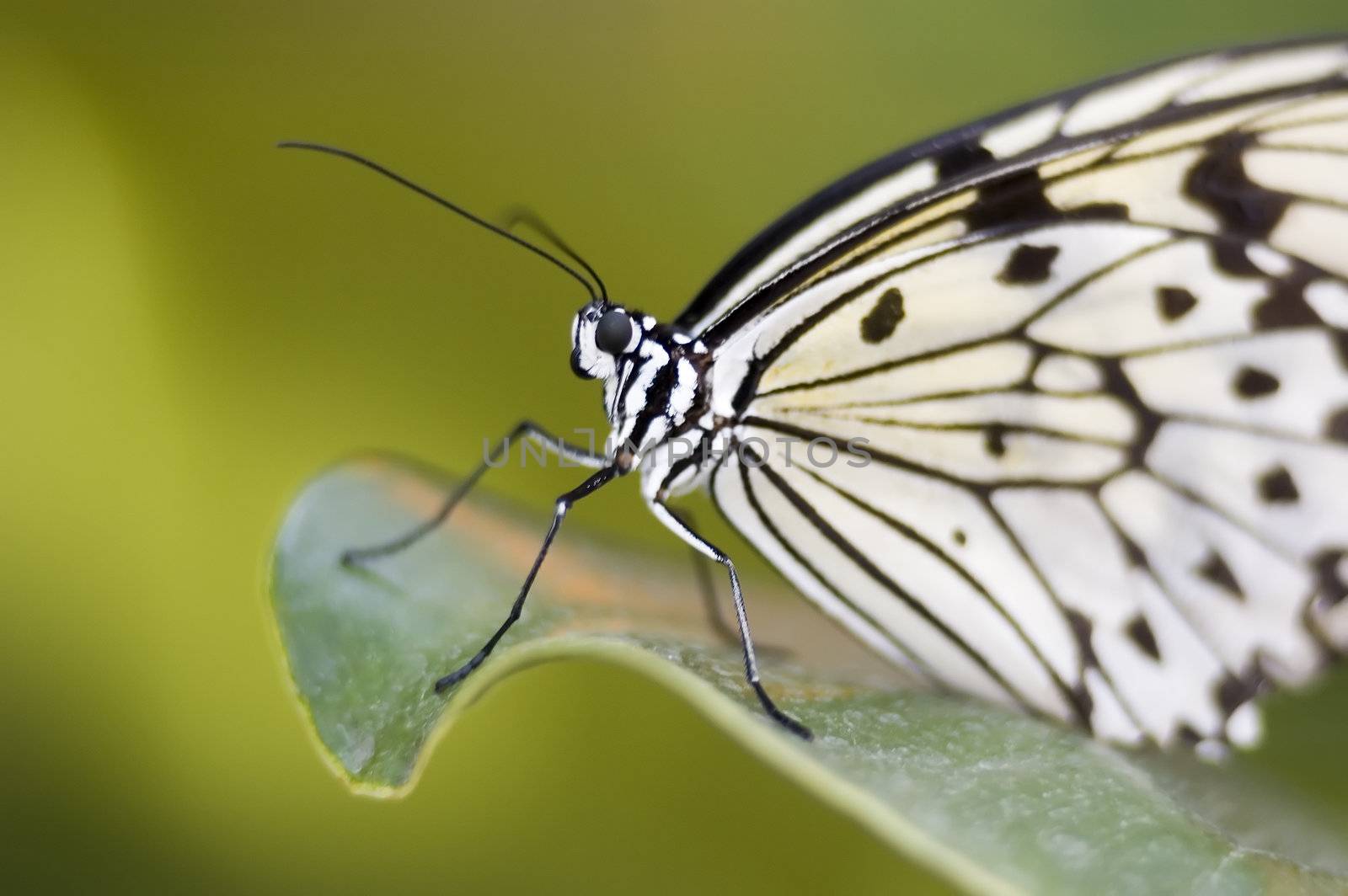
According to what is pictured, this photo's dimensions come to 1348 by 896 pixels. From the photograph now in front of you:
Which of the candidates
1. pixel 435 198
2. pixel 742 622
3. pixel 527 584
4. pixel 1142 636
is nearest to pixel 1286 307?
pixel 1142 636

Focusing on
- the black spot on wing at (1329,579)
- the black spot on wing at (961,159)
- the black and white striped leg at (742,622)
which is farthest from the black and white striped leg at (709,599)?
the black spot on wing at (1329,579)

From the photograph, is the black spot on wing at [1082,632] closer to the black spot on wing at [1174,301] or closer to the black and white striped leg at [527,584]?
the black spot on wing at [1174,301]

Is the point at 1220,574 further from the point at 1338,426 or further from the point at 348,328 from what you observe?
the point at 348,328

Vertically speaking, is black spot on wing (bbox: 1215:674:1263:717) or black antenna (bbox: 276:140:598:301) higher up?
black antenna (bbox: 276:140:598:301)

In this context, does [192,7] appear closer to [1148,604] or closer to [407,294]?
[407,294]

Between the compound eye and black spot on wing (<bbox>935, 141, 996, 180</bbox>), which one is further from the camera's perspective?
the compound eye

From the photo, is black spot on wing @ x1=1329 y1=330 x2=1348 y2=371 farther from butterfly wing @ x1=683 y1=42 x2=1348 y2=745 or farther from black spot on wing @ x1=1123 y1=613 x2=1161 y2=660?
black spot on wing @ x1=1123 y1=613 x2=1161 y2=660

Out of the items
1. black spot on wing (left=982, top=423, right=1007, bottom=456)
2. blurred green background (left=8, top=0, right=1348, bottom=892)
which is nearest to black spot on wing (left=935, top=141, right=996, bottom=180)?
black spot on wing (left=982, top=423, right=1007, bottom=456)

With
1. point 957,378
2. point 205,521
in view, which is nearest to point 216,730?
point 205,521
